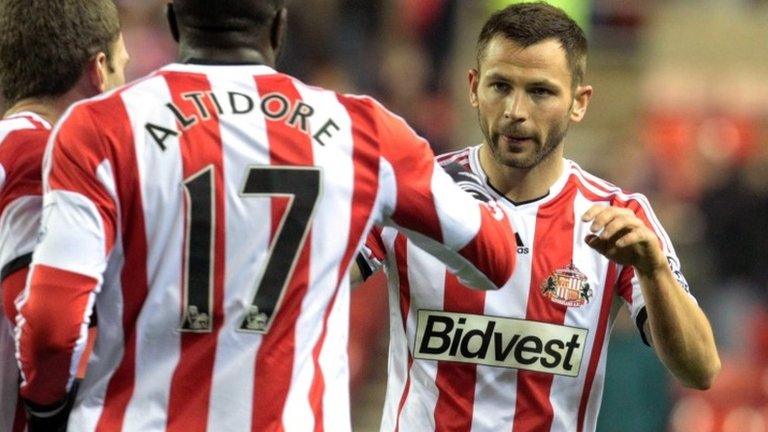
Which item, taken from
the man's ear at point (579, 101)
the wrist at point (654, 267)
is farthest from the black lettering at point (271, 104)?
the man's ear at point (579, 101)

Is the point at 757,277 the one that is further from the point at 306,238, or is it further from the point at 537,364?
the point at 306,238

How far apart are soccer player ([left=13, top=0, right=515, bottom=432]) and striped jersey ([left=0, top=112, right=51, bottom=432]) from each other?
1.14 feet

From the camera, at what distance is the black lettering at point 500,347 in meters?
4.66

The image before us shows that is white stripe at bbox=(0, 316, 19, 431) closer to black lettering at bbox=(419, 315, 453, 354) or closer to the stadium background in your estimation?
black lettering at bbox=(419, 315, 453, 354)

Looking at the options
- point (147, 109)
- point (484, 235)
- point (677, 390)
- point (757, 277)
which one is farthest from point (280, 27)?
point (757, 277)

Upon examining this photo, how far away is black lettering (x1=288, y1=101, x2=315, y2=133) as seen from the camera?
358 centimetres

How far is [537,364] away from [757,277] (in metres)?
7.62

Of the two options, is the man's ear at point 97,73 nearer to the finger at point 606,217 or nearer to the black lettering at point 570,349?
the finger at point 606,217

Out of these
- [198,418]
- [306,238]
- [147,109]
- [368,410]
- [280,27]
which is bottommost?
[368,410]

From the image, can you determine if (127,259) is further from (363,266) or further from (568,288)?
(568,288)

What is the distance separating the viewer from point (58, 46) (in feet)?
13.6

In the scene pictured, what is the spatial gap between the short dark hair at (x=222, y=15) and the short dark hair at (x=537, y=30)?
4.53 ft

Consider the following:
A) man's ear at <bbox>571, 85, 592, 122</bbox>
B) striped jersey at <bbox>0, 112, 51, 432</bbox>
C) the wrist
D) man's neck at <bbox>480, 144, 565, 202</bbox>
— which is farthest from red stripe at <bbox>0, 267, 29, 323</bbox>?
man's ear at <bbox>571, 85, 592, 122</bbox>

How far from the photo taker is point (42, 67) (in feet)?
13.6
